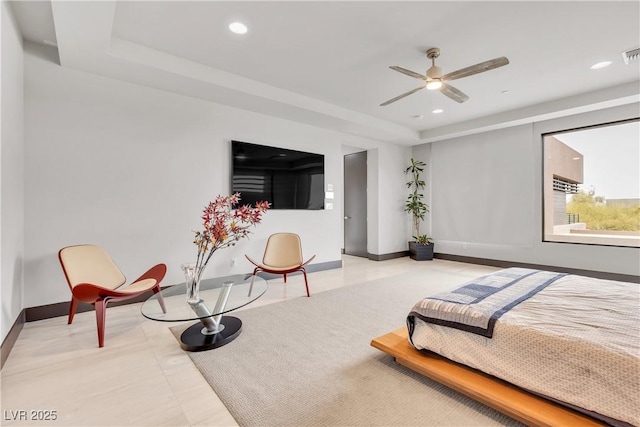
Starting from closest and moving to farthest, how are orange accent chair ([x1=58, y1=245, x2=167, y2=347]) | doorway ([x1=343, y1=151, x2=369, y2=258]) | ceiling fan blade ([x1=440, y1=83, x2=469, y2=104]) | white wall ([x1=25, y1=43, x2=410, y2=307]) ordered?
orange accent chair ([x1=58, y1=245, x2=167, y2=347]) → white wall ([x1=25, y1=43, x2=410, y2=307]) → ceiling fan blade ([x1=440, y1=83, x2=469, y2=104]) → doorway ([x1=343, y1=151, x2=369, y2=258])

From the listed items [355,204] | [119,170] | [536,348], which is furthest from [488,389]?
[355,204]

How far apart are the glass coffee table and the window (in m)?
5.35

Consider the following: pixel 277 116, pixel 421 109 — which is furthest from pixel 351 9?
pixel 421 109

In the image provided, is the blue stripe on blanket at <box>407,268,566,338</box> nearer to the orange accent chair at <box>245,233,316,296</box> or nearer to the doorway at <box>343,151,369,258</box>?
the orange accent chair at <box>245,233,316,296</box>

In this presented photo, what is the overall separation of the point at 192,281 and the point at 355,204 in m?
5.17

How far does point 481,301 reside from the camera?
1.94m

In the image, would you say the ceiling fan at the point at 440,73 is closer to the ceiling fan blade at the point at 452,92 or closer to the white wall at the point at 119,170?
the ceiling fan blade at the point at 452,92

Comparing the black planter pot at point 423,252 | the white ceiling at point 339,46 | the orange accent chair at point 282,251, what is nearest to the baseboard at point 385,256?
the black planter pot at point 423,252

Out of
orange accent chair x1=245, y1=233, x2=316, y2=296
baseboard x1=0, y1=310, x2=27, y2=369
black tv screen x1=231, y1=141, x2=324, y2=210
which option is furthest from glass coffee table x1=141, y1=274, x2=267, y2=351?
black tv screen x1=231, y1=141, x2=324, y2=210

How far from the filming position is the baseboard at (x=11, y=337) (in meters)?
2.13

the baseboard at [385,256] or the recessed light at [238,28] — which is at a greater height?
the recessed light at [238,28]

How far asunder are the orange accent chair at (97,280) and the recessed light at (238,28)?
8.29 ft

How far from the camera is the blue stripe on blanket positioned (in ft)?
5.69

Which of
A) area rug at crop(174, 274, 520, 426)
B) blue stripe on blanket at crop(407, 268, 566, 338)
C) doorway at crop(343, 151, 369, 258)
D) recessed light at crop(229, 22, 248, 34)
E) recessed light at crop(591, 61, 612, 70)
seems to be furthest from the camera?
doorway at crop(343, 151, 369, 258)
